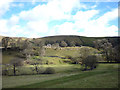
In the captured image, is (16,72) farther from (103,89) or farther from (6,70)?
(103,89)

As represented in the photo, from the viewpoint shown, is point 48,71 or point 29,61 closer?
point 48,71

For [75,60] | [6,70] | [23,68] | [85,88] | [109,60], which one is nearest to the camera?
[85,88]

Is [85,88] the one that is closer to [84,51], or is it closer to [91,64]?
[91,64]

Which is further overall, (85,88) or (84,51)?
(84,51)

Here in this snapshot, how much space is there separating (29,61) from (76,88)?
69.6 m

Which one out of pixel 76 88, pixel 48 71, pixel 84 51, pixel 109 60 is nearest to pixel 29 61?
pixel 48 71

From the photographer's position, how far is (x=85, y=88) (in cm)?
1961

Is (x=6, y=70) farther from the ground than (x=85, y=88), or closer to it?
closer to it

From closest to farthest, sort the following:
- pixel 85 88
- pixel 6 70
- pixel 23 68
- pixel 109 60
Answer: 1. pixel 85 88
2. pixel 6 70
3. pixel 23 68
4. pixel 109 60

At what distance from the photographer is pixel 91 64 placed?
70.2 metres

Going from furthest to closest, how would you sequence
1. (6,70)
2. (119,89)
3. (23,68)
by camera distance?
(23,68)
(6,70)
(119,89)

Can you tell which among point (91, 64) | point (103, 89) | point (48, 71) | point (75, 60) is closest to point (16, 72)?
point (48, 71)

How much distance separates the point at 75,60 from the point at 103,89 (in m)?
88.0

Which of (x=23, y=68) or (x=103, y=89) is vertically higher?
(x=103, y=89)
